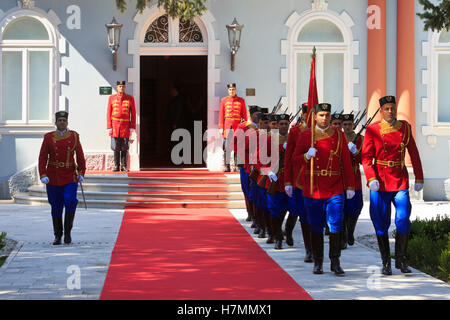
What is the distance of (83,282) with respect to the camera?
7.66 m

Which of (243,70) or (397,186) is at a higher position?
(243,70)

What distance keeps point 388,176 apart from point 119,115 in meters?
9.59

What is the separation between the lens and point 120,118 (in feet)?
55.3

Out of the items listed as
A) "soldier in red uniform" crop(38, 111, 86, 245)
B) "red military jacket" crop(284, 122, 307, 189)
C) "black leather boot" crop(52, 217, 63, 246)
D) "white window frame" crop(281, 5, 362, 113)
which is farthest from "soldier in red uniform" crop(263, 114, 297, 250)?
"white window frame" crop(281, 5, 362, 113)

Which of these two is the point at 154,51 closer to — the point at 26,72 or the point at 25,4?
the point at 26,72

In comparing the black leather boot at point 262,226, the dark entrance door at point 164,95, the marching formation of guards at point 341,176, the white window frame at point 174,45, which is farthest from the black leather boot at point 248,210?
the dark entrance door at point 164,95

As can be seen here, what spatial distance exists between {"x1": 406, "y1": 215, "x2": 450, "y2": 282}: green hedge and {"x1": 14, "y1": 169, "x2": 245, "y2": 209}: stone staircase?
544cm

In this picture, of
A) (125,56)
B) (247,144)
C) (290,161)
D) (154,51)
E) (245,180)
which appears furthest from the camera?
(154,51)

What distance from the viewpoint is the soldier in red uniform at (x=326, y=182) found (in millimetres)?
8164

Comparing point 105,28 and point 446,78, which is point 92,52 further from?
point 446,78

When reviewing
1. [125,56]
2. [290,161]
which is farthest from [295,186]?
[125,56]

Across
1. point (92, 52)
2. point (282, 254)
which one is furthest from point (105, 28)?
point (282, 254)

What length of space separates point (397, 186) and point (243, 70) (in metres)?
9.74

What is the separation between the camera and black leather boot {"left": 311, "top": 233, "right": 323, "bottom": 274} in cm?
827
